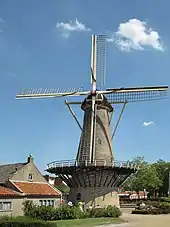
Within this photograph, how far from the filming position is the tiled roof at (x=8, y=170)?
142ft

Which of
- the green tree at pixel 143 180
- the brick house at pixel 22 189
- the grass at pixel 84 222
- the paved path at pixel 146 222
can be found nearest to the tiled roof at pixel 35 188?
the brick house at pixel 22 189

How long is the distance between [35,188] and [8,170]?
4470mm

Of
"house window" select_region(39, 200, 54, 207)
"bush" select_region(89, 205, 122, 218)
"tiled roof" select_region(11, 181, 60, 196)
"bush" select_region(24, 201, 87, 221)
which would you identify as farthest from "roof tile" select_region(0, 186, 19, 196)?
"bush" select_region(89, 205, 122, 218)

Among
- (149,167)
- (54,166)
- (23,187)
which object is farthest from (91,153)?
(149,167)

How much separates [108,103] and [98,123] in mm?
3685

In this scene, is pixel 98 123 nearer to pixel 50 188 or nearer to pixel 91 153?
pixel 91 153

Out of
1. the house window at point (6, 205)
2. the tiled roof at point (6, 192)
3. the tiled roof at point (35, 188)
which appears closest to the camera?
the house window at point (6, 205)

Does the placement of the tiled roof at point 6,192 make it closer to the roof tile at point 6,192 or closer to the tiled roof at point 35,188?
the roof tile at point 6,192

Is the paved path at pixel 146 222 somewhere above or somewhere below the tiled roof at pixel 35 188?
below

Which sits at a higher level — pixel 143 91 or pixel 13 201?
pixel 143 91

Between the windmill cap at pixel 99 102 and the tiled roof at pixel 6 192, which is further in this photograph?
the windmill cap at pixel 99 102

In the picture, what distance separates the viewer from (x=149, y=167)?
8994cm

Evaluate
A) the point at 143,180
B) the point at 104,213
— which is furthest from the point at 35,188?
the point at 143,180

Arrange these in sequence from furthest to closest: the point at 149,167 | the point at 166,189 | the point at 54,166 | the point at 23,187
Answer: the point at 166,189
the point at 149,167
the point at 54,166
the point at 23,187
